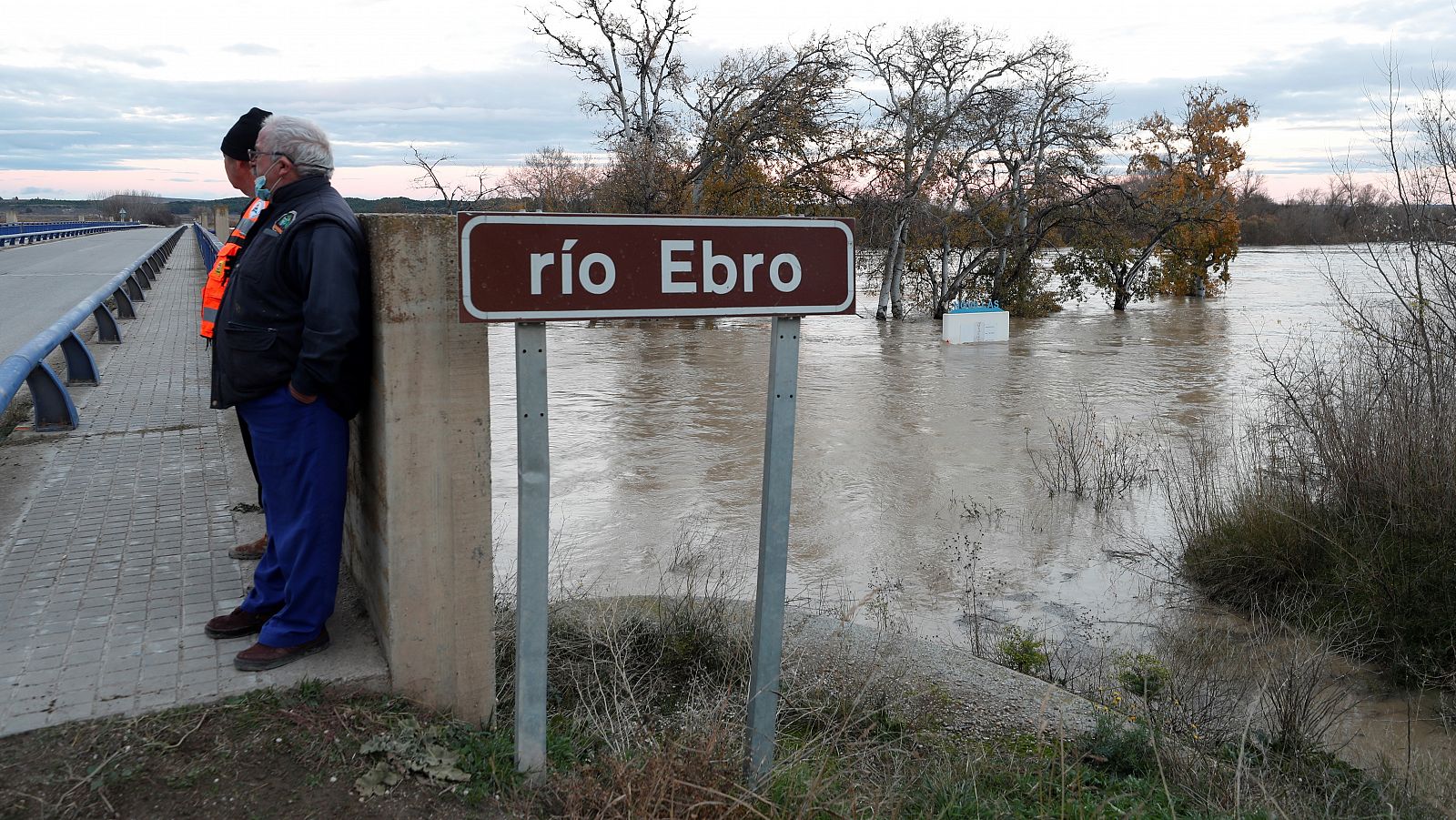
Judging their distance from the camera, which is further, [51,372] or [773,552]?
[51,372]

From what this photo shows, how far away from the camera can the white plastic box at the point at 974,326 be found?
2262cm

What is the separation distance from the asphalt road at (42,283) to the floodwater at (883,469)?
5.06 metres

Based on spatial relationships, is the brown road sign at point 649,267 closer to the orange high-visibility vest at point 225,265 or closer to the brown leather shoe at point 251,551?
the orange high-visibility vest at point 225,265

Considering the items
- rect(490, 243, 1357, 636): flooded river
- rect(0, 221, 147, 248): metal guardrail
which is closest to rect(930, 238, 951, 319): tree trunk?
rect(490, 243, 1357, 636): flooded river

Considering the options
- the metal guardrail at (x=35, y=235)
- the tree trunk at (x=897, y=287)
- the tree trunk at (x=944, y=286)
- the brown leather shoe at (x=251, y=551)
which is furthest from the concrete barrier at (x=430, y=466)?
the metal guardrail at (x=35, y=235)

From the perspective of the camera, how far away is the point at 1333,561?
6.42 m

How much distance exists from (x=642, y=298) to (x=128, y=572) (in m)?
2.70

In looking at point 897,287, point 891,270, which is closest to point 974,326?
point 891,270

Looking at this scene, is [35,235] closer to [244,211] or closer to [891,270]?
[891,270]

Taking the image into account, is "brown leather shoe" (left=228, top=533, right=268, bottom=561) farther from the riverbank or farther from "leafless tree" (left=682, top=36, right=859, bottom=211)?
"leafless tree" (left=682, top=36, right=859, bottom=211)

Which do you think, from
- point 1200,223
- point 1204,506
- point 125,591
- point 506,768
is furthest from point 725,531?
point 1200,223

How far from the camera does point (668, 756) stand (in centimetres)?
277

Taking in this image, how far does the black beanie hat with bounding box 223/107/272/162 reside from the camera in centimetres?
362

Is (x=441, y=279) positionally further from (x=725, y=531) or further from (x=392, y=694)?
(x=725, y=531)
